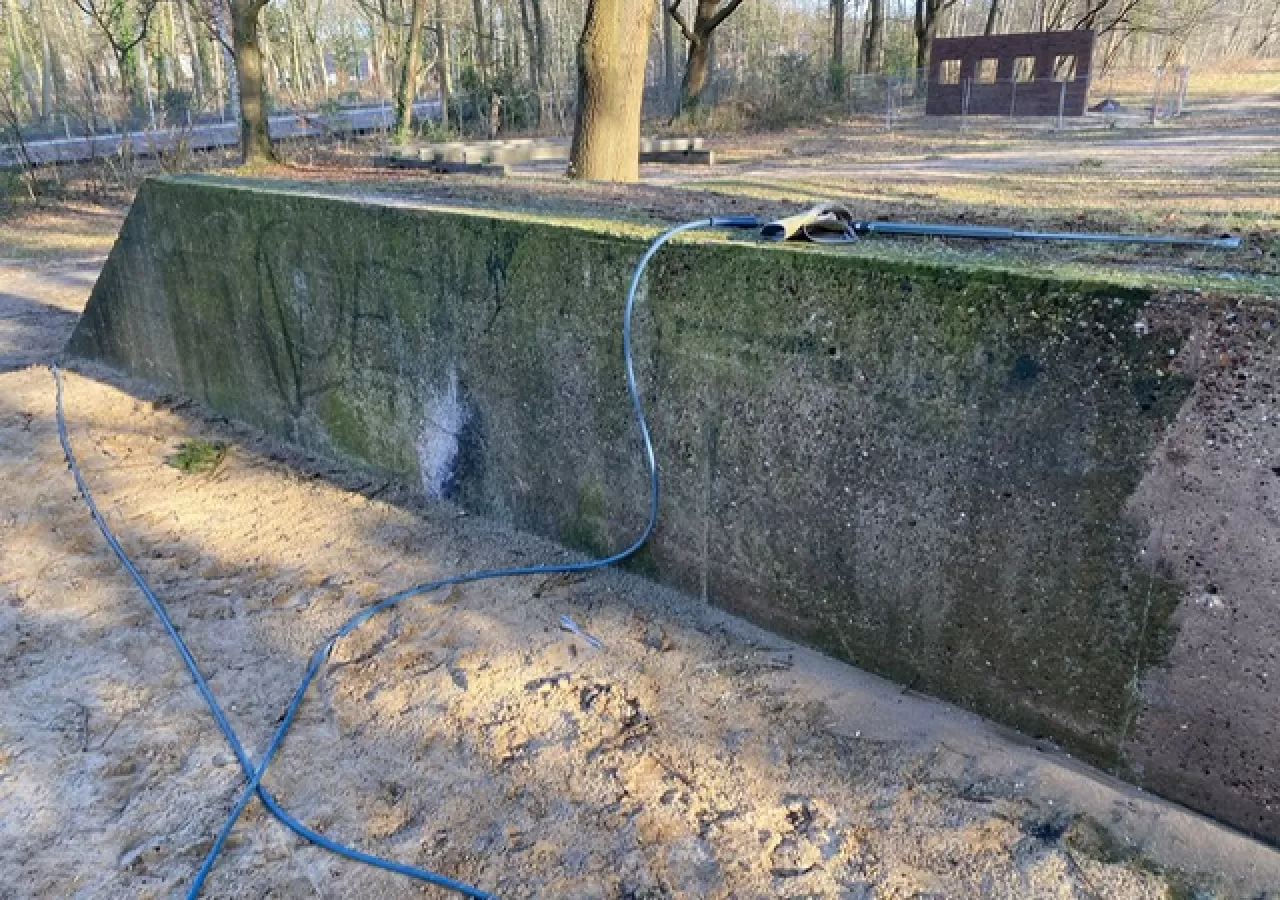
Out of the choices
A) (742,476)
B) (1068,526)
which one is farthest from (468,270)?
(1068,526)

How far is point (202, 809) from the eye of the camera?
2.74 meters

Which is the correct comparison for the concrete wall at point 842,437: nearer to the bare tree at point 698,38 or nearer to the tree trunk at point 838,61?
the bare tree at point 698,38

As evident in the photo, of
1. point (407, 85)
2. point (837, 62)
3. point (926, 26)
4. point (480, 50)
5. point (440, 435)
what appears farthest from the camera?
point (926, 26)

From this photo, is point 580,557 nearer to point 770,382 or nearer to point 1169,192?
point 770,382

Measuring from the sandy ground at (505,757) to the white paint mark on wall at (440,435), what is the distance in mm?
310

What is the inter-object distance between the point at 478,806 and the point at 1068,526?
1.79 m

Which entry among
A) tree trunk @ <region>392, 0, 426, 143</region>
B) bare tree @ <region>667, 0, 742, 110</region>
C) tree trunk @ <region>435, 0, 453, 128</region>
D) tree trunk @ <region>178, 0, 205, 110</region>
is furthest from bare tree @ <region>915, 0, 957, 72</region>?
tree trunk @ <region>178, 0, 205, 110</region>

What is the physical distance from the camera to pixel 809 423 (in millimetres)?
3082

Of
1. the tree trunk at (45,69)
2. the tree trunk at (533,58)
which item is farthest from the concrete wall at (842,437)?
the tree trunk at (45,69)

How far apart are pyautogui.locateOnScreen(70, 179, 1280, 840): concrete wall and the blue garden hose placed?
0.22 ft

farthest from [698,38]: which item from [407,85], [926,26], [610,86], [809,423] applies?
[809,423]

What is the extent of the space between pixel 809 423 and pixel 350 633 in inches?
74.1

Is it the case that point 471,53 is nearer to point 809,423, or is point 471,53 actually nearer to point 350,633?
point 350,633

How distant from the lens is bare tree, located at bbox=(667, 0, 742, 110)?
24297 millimetres
